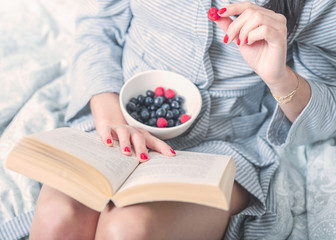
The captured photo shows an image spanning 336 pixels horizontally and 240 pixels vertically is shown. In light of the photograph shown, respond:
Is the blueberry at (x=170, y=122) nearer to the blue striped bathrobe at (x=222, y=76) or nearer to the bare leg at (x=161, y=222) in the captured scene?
the blue striped bathrobe at (x=222, y=76)

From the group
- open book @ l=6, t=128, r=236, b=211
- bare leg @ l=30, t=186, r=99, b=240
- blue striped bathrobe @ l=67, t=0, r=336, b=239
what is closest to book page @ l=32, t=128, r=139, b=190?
open book @ l=6, t=128, r=236, b=211

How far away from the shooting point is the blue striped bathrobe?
32.7 inches

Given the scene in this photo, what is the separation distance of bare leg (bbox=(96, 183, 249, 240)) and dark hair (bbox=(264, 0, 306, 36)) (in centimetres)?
45

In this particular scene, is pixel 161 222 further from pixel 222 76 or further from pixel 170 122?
pixel 222 76

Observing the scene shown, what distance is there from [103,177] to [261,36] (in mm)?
384

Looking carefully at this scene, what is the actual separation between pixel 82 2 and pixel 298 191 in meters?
0.80

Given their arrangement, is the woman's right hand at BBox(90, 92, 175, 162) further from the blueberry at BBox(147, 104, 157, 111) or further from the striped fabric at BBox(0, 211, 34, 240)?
the striped fabric at BBox(0, 211, 34, 240)

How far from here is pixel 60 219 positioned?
0.71 meters

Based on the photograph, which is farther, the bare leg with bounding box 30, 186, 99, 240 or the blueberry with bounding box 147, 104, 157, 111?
the blueberry with bounding box 147, 104, 157, 111

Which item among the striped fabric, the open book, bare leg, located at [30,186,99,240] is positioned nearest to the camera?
the open book

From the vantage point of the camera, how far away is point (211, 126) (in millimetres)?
925

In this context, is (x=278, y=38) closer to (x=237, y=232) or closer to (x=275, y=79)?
(x=275, y=79)

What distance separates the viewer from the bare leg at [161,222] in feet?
2.16

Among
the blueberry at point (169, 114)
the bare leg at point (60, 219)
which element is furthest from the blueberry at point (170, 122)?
the bare leg at point (60, 219)
